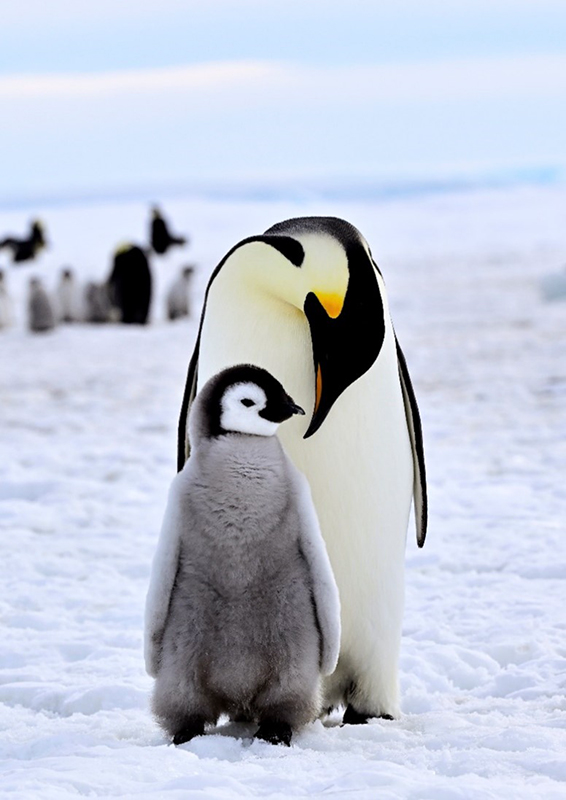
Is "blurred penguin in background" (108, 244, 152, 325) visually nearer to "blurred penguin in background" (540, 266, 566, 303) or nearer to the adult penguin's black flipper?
"blurred penguin in background" (540, 266, 566, 303)

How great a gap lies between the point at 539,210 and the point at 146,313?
32.6 m

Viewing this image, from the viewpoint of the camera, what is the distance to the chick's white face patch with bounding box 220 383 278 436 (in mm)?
2557

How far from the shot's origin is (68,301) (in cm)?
1638

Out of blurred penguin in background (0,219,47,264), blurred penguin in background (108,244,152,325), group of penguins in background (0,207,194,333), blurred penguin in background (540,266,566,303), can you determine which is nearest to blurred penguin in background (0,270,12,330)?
group of penguins in background (0,207,194,333)

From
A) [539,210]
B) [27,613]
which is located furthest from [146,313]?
[539,210]

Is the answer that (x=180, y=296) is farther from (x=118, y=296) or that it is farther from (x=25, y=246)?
(x=25, y=246)

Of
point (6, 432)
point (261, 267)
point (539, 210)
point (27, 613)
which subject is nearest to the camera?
point (261, 267)

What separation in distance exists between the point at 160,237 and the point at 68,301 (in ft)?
39.3

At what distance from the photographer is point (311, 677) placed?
8.84 ft

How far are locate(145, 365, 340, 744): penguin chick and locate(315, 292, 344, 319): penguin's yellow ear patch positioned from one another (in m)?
0.41

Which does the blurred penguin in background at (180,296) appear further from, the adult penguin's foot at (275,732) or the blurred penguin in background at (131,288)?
the adult penguin's foot at (275,732)

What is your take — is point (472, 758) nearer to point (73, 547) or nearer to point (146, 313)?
point (73, 547)

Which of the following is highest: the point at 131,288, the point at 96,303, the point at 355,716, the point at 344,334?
the point at 131,288

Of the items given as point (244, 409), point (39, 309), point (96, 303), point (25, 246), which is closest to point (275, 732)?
point (244, 409)
